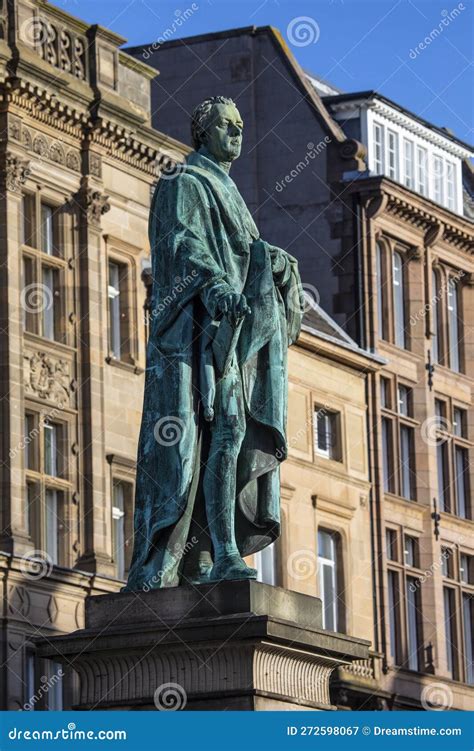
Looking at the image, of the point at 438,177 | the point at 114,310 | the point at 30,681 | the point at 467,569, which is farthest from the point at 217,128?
the point at 438,177

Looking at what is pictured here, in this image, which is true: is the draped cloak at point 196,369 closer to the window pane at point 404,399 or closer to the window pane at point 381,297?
the window pane at point 381,297

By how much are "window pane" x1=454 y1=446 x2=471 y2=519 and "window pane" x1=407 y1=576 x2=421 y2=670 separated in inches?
130

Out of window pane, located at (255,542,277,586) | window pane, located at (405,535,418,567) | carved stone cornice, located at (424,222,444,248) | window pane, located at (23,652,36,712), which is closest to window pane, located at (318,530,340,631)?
window pane, located at (255,542,277,586)

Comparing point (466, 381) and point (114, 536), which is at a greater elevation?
point (466, 381)

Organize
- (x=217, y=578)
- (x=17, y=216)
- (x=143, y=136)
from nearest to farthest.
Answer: (x=217, y=578) → (x=17, y=216) → (x=143, y=136)

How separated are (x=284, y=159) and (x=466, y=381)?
25.3ft

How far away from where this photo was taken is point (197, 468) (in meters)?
16.2

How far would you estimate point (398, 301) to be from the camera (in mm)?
58938

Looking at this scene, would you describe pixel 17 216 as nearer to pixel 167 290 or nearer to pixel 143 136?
pixel 143 136

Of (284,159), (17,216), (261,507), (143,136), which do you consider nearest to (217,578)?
(261,507)

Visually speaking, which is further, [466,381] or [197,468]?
[466,381]

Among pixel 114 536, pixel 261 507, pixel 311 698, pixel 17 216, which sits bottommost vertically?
pixel 311 698

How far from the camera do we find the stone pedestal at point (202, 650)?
15.3m

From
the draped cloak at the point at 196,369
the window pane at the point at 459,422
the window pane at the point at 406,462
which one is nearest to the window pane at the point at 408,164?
the window pane at the point at 459,422
